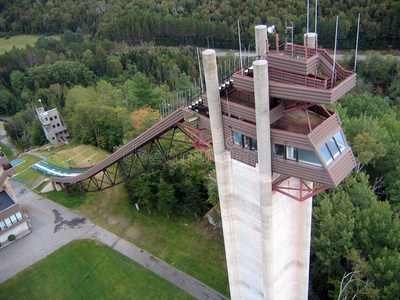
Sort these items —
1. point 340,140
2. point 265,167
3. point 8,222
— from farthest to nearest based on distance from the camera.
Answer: point 8,222 < point 340,140 < point 265,167

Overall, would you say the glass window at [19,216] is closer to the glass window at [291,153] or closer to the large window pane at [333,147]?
the glass window at [291,153]

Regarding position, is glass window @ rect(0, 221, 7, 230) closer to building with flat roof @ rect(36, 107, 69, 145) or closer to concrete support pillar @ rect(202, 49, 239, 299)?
concrete support pillar @ rect(202, 49, 239, 299)

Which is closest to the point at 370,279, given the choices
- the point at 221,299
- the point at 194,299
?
the point at 221,299

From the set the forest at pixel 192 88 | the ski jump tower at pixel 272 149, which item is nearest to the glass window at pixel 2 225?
the forest at pixel 192 88

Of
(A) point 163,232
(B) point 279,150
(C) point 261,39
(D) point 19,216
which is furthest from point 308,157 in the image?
(D) point 19,216

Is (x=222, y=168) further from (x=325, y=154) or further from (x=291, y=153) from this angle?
(x=325, y=154)

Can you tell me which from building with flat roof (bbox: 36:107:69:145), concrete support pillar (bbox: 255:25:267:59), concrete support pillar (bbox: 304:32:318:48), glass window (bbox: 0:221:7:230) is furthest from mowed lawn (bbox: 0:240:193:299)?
building with flat roof (bbox: 36:107:69:145)
